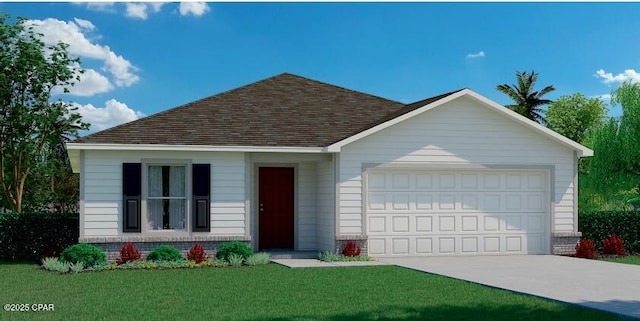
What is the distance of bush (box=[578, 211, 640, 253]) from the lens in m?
21.6

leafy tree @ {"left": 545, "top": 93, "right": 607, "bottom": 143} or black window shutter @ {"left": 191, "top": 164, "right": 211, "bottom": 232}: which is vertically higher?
leafy tree @ {"left": 545, "top": 93, "right": 607, "bottom": 143}

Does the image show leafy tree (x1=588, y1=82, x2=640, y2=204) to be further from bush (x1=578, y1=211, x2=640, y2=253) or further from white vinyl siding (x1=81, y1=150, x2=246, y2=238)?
white vinyl siding (x1=81, y1=150, x2=246, y2=238)

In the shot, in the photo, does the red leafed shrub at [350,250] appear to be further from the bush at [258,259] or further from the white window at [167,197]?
the white window at [167,197]

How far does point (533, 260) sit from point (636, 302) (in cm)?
710

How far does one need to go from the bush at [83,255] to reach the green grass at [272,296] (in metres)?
0.83

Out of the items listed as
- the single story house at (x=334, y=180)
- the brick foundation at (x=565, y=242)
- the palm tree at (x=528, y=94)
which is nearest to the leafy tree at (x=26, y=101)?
the single story house at (x=334, y=180)

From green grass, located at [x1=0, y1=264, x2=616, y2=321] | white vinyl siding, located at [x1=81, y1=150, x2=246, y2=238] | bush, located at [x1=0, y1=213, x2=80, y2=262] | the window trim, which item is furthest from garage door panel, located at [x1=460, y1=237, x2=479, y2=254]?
bush, located at [x1=0, y1=213, x2=80, y2=262]

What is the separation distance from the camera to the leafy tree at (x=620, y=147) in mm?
32375

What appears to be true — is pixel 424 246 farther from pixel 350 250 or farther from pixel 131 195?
pixel 131 195

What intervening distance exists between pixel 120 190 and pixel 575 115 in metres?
50.5

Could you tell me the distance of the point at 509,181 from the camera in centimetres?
2016

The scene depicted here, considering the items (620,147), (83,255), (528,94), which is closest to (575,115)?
(528,94)

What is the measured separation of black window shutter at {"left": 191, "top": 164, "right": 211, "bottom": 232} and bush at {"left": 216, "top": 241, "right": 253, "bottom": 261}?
30.0 inches

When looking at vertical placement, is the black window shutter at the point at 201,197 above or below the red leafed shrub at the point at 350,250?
above
